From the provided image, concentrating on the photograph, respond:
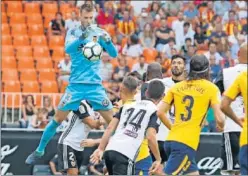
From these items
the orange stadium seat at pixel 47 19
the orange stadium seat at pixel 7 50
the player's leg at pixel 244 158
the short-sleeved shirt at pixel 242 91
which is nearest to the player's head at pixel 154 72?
the short-sleeved shirt at pixel 242 91

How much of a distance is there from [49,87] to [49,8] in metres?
4.24

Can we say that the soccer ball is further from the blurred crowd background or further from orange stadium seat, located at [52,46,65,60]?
orange stadium seat, located at [52,46,65,60]

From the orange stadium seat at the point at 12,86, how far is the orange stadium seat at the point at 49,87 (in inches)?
21.8

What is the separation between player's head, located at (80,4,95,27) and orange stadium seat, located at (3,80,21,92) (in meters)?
10.1

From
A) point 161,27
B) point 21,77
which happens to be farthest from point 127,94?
point 161,27

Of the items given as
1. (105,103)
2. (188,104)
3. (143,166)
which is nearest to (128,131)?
(188,104)

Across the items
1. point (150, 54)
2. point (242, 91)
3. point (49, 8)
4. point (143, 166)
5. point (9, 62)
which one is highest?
point (49, 8)

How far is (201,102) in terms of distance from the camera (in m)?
13.5

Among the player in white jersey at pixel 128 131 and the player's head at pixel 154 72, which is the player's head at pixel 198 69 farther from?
the player's head at pixel 154 72

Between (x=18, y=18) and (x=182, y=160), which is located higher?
(x=18, y=18)

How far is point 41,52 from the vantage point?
91.8 ft

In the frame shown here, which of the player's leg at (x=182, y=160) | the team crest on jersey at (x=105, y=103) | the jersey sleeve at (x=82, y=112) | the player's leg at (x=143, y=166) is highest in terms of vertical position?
the team crest on jersey at (x=105, y=103)

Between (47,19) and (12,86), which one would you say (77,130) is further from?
(47,19)

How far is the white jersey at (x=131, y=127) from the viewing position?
13.4 metres
